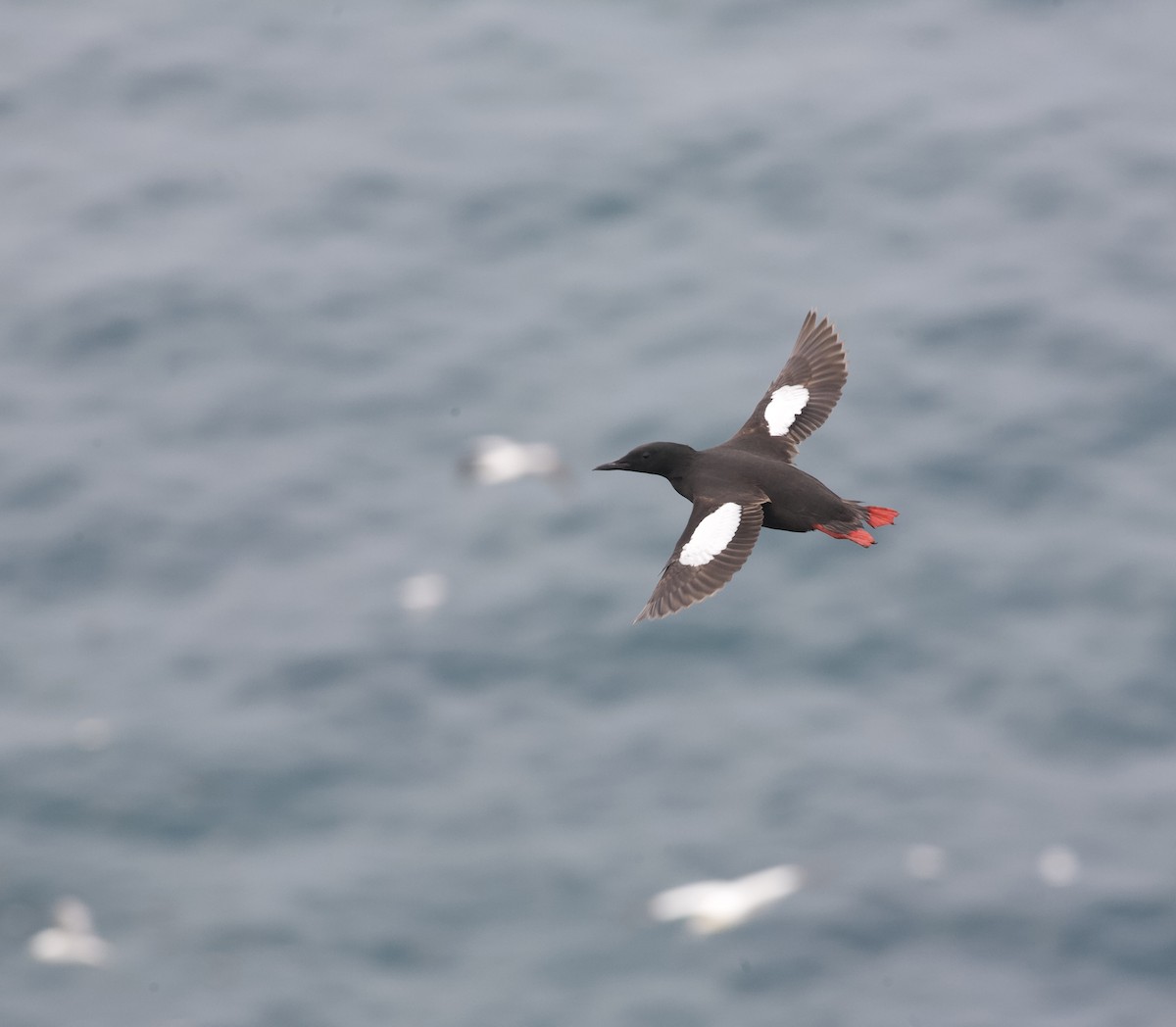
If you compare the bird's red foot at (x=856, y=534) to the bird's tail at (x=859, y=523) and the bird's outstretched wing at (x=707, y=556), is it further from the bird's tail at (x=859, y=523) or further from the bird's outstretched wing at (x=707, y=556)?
the bird's outstretched wing at (x=707, y=556)

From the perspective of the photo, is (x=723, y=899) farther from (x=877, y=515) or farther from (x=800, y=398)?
(x=877, y=515)

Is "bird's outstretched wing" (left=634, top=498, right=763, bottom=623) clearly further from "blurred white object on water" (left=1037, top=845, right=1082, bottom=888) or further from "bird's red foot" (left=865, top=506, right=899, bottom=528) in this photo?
"blurred white object on water" (left=1037, top=845, right=1082, bottom=888)

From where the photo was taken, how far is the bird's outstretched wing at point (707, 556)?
54.0ft

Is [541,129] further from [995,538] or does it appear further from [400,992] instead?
[400,992]

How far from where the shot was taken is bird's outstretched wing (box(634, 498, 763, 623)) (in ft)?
54.0

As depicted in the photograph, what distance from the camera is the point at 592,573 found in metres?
42.8

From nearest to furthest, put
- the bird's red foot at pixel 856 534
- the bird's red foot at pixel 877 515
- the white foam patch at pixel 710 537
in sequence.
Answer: the white foam patch at pixel 710 537
the bird's red foot at pixel 856 534
the bird's red foot at pixel 877 515

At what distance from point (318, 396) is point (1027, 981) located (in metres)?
19.1

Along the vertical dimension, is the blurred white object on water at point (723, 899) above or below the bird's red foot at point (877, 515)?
above

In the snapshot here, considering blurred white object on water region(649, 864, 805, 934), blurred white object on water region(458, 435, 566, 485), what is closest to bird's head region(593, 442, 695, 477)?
blurred white object on water region(649, 864, 805, 934)

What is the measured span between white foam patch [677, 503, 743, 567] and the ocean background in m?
23.7

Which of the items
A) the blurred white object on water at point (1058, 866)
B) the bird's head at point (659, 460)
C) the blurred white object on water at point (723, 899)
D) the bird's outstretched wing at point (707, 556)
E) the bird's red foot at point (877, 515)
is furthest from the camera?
the blurred white object on water at point (1058, 866)

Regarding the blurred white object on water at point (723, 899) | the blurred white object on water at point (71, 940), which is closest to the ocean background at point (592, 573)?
the blurred white object on water at point (71, 940)

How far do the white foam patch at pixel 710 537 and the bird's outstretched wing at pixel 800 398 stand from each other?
166 centimetres
